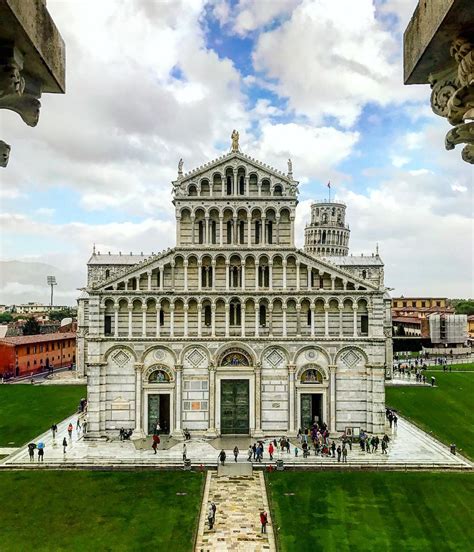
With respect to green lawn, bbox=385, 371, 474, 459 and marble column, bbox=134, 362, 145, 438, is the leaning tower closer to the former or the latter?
green lawn, bbox=385, 371, 474, 459

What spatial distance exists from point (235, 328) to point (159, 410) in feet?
24.0

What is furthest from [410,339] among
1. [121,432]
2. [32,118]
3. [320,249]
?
[32,118]

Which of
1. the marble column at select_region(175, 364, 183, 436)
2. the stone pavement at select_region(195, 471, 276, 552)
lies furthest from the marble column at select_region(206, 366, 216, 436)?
the stone pavement at select_region(195, 471, 276, 552)

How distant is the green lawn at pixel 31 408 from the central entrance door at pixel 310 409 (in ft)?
60.1

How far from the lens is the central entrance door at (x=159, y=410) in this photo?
37688 mm

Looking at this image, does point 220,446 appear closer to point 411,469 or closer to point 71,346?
point 411,469

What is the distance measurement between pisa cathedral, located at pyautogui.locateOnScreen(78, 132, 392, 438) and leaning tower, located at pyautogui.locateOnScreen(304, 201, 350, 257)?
70.4 metres

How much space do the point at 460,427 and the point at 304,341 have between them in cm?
1394

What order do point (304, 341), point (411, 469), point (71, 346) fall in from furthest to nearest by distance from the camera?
point (71, 346), point (304, 341), point (411, 469)

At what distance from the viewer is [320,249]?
108 metres

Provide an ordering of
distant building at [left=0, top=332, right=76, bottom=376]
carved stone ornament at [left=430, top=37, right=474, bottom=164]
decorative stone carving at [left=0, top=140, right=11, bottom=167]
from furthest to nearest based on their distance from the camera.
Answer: distant building at [left=0, top=332, right=76, bottom=376]
decorative stone carving at [left=0, top=140, right=11, bottom=167]
carved stone ornament at [left=430, top=37, right=474, bottom=164]

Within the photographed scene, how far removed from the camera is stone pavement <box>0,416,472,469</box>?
32.1m

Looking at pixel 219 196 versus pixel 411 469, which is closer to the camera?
pixel 411 469

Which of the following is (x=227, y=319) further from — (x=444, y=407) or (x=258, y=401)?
(x=444, y=407)
